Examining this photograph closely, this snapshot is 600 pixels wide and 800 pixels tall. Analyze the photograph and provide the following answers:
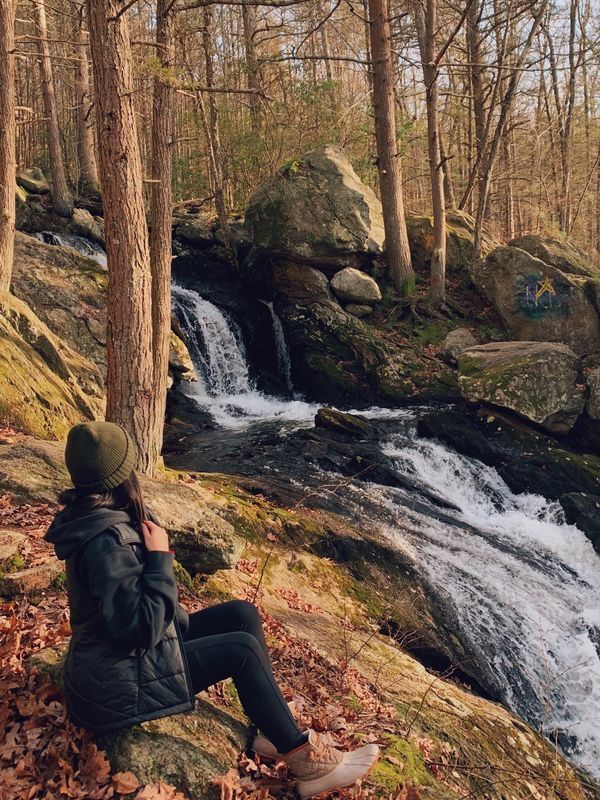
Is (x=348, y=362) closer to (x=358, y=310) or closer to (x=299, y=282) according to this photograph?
(x=358, y=310)

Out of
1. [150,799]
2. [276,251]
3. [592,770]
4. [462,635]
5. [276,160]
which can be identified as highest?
[276,160]

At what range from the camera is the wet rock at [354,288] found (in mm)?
15195

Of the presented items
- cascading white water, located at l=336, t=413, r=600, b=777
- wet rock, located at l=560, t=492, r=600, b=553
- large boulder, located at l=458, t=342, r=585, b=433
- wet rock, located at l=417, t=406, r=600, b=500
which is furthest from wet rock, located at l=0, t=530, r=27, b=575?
large boulder, located at l=458, t=342, r=585, b=433

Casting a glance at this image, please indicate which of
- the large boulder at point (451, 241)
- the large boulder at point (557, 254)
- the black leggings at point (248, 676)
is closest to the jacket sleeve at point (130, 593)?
the black leggings at point (248, 676)

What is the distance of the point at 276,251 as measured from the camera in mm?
15578

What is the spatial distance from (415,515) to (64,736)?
657 cm

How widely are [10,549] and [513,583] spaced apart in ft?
19.8

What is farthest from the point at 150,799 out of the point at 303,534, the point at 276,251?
the point at 276,251

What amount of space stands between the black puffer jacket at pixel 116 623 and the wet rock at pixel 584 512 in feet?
27.4

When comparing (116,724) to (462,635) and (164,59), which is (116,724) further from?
(164,59)

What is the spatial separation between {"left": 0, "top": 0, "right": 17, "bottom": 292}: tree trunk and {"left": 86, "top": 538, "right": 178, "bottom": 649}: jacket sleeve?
8870 mm

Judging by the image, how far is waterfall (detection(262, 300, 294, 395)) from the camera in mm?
14830

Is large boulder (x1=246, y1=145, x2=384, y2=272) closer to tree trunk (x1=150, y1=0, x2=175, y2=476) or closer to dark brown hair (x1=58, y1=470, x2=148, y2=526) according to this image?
tree trunk (x1=150, y1=0, x2=175, y2=476)

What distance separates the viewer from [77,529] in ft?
8.04
